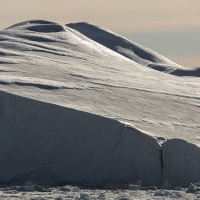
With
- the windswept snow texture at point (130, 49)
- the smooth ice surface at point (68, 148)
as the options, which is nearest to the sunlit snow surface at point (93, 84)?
the smooth ice surface at point (68, 148)

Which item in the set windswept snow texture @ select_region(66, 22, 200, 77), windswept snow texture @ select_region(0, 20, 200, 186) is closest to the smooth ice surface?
windswept snow texture @ select_region(0, 20, 200, 186)

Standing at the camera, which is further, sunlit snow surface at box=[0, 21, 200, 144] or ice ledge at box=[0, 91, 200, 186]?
sunlit snow surface at box=[0, 21, 200, 144]

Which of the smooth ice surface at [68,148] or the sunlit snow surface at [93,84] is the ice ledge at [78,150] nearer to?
the smooth ice surface at [68,148]

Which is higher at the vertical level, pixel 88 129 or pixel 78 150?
pixel 88 129

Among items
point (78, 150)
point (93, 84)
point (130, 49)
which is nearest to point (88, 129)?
point (78, 150)

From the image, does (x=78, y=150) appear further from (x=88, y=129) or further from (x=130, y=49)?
(x=130, y=49)

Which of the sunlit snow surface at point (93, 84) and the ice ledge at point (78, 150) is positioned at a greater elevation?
the sunlit snow surface at point (93, 84)

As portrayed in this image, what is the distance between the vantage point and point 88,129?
1606 centimetres

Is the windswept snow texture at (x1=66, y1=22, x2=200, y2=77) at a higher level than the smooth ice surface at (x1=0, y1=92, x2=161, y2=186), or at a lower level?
higher

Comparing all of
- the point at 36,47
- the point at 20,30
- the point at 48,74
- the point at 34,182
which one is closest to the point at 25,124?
the point at 34,182

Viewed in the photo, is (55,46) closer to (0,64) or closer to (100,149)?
(0,64)

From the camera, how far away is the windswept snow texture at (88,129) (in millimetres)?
15828

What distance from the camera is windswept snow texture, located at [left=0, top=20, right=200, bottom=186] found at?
623 inches

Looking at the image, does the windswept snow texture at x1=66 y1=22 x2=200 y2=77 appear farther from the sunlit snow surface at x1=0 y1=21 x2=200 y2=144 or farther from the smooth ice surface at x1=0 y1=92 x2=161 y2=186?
the smooth ice surface at x1=0 y1=92 x2=161 y2=186
